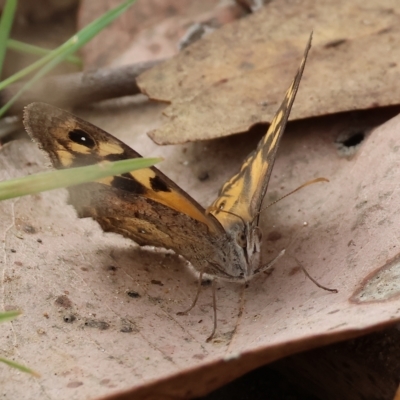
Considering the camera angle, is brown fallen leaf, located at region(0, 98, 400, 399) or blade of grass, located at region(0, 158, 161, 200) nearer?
brown fallen leaf, located at region(0, 98, 400, 399)

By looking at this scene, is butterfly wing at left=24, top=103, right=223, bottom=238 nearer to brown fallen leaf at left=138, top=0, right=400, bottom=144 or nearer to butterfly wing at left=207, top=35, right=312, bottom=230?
butterfly wing at left=207, top=35, right=312, bottom=230

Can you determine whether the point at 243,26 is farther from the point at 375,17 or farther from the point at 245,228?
the point at 245,228

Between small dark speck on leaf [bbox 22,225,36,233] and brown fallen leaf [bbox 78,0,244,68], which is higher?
brown fallen leaf [bbox 78,0,244,68]

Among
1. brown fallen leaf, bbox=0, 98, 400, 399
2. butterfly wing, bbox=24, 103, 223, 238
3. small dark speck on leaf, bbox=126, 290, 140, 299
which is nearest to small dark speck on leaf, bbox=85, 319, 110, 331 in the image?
brown fallen leaf, bbox=0, 98, 400, 399

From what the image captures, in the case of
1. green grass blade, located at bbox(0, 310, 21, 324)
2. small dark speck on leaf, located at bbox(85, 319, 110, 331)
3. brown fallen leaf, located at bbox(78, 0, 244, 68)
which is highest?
brown fallen leaf, located at bbox(78, 0, 244, 68)

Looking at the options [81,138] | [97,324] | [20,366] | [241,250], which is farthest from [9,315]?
[241,250]

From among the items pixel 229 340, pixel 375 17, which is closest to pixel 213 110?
pixel 375 17

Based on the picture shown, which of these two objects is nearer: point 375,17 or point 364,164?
point 364,164
